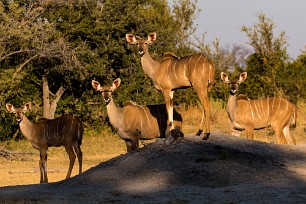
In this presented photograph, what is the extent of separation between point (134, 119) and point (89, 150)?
536cm

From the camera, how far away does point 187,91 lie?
23.2 m

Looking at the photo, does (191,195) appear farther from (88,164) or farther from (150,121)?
(88,164)

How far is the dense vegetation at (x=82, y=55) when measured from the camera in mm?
17922

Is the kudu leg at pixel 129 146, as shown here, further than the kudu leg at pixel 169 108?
Yes

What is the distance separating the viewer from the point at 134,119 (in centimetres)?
1258

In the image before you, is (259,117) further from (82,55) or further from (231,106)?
(82,55)

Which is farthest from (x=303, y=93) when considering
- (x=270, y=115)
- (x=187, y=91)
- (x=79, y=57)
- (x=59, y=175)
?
(x=59, y=175)

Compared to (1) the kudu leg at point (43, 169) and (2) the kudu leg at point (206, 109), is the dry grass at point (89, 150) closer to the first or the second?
(1) the kudu leg at point (43, 169)

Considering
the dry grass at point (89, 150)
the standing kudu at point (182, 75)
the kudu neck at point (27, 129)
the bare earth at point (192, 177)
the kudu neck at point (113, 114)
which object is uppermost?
the standing kudu at point (182, 75)

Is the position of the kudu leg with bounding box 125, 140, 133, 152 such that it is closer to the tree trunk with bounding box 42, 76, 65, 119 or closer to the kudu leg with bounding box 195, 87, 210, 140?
the kudu leg with bounding box 195, 87, 210, 140

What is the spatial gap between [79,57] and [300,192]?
12081mm

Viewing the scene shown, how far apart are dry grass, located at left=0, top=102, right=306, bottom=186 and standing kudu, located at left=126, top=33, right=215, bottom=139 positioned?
9.27 feet

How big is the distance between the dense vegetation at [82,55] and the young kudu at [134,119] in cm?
→ 512

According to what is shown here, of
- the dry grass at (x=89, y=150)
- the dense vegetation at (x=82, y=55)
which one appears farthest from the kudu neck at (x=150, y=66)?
the dense vegetation at (x=82, y=55)
